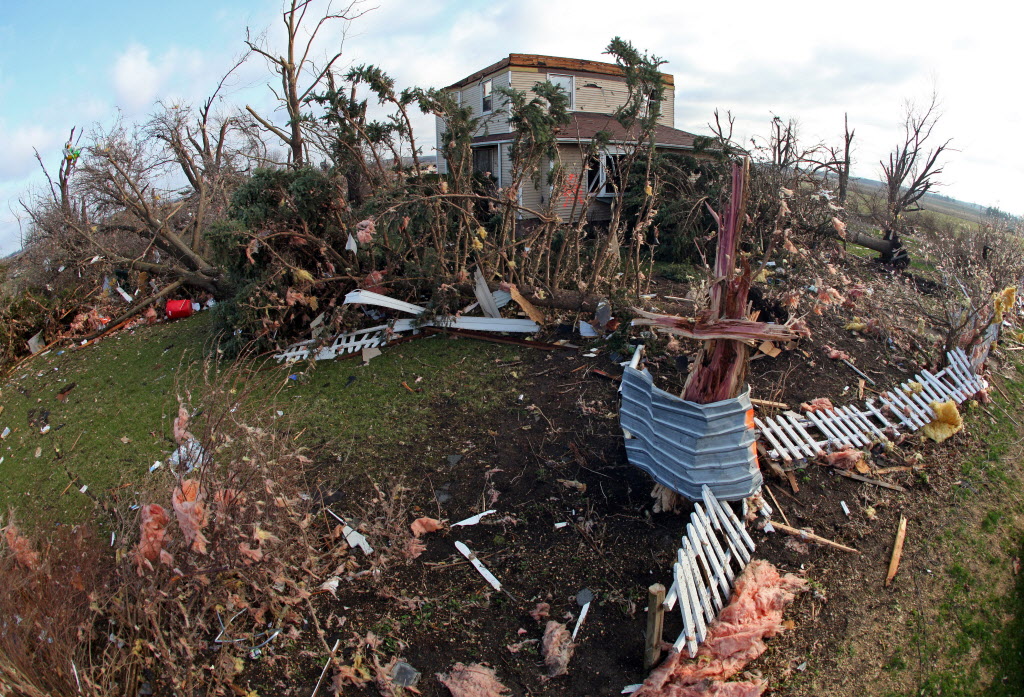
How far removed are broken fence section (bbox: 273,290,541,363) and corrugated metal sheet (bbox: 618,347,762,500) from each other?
331 centimetres

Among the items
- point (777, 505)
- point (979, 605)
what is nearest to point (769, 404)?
point (777, 505)

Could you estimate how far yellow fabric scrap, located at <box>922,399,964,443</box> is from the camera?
4.92m

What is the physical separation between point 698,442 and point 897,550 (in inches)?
65.0

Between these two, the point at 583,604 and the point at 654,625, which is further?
the point at 583,604

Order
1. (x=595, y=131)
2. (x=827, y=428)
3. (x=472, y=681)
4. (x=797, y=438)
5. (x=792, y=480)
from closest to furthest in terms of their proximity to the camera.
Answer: (x=472, y=681) < (x=792, y=480) < (x=797, y=438) < (x=827, y=428) < (x=595, y=131)

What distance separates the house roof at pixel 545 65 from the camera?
14.2 metres

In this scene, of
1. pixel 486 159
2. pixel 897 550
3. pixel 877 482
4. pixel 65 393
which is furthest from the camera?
pixel 486 159

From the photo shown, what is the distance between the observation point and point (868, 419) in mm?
5098

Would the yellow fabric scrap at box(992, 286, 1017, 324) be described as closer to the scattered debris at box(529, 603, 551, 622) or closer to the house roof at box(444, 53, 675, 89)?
the scattered debris at box(529, 603, 551, 622)

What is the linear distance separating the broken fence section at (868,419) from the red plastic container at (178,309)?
898cm

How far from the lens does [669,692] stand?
2684 mm

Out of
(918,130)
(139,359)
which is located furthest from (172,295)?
(918,130)

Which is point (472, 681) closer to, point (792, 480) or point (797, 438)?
point (792, 480)

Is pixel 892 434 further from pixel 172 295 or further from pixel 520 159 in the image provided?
pixel 172 295
